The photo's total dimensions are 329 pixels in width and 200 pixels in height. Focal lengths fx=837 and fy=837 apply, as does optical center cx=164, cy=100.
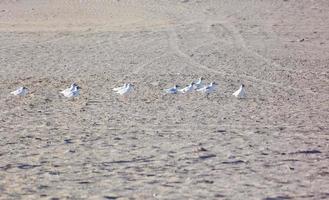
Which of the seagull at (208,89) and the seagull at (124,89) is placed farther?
the seagull at (208,89)

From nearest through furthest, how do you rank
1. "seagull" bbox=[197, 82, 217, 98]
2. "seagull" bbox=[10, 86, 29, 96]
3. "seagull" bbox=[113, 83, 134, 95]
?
"seagull" bbox=[10, 86, 29, 96] → "seagull" bbox=[113, 83, 134, 95] → "seagull" bbox=[197, 82, 217, 98]

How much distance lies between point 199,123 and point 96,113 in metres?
1.65

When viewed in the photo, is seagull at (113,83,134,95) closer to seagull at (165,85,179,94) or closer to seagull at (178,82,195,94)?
seagull at (165,85,179,94)

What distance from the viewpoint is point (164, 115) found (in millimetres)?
11180

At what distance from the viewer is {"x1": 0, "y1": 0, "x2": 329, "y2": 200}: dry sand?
7.24m

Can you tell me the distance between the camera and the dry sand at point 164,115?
7.24 meters

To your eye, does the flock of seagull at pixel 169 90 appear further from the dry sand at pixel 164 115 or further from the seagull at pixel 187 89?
the dry sand at pixel 164 115

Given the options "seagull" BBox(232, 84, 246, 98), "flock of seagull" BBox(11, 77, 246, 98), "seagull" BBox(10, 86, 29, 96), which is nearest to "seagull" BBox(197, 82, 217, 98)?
"flock of seagull" BBox(11, 77, 246, 98)

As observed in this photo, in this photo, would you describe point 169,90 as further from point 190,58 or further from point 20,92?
point 190,58

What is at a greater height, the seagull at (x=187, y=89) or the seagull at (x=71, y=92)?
the seagull at (x=71, y=92)

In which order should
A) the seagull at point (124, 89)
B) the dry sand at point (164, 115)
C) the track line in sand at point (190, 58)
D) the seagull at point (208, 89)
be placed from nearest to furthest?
the dry sand at point (164, 115) → the seagull at point (124, 89) → the seagull at point (208, 89) → the track line in sand at point (190, 58)

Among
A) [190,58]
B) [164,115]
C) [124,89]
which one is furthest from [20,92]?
[190,58]

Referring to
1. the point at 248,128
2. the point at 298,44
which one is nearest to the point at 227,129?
the point at 248,128

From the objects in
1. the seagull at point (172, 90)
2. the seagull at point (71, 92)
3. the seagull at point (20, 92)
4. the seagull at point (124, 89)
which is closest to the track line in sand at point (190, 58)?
the seagull at point (172, 90)
